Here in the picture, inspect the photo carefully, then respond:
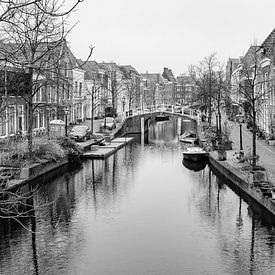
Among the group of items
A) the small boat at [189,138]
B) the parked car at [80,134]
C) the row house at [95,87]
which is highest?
the row house at [95,87]

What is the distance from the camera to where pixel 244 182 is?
21.7 m

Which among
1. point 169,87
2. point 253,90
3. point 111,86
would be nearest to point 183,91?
point 169,87

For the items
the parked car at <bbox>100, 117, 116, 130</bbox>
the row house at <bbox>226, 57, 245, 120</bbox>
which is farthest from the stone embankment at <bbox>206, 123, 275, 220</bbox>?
the parked car at <bbox>100, 117, 116, 130</bbox>

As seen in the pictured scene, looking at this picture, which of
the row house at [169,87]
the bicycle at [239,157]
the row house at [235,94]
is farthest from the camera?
the row house at [169,87]

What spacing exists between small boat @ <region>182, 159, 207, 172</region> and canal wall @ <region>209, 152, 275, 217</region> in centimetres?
129

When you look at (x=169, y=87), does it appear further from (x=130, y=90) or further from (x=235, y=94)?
(x=235, y=94)

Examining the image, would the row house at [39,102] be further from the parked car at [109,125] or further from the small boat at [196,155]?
the small boat at [196,155]

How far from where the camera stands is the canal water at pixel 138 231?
43.5ft

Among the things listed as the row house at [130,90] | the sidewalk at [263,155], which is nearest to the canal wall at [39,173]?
the sidewalk at [263,155]

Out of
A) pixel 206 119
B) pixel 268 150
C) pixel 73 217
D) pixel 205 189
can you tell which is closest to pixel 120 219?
pixel 73 217

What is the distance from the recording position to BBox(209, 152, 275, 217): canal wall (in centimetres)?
1805

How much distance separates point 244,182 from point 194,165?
11397 millimetres

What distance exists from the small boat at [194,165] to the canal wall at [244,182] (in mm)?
1289

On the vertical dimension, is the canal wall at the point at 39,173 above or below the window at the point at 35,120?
below
